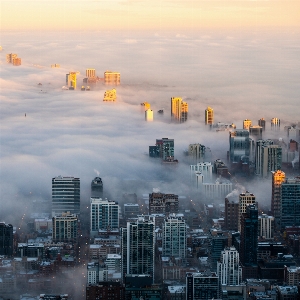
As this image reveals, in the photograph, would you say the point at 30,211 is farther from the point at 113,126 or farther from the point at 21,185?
→ the point at 113,126

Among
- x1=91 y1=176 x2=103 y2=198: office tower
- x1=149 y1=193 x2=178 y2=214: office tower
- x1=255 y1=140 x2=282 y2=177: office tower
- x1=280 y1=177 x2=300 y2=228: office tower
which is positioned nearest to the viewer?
x1=280 y1=177 x2=300 y2=228: office tower

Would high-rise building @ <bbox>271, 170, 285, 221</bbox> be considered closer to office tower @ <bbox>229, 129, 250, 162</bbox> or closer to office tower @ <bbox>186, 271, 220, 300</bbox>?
office tower @ <bbox>229, 129, 250, 162</bbox>

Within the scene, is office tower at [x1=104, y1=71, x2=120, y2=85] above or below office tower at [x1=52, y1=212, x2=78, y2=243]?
above

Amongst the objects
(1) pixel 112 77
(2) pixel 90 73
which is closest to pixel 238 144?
(1) pixel 112 77

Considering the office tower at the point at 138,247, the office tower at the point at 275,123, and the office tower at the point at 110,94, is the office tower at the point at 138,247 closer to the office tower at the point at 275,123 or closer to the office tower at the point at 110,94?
the office tower at the point at 275,123

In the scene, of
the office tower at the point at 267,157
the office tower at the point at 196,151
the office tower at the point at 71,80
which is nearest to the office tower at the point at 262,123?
the office tower at the point at 267,157

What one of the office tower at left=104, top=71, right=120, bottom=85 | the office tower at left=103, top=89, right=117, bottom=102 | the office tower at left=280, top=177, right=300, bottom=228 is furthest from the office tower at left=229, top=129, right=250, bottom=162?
the office tower at left=280, top=177, right=300, bottom=228

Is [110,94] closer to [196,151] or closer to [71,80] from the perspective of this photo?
[71,80]
